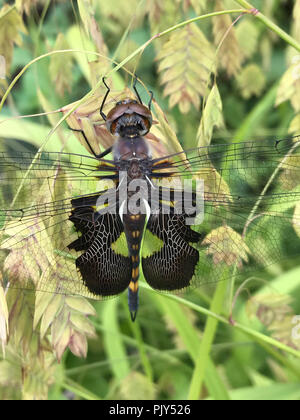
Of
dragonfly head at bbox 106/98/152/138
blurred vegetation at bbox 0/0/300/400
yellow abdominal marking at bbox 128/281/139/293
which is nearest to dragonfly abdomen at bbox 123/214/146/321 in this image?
yellow abdominal marking at bbox 128/281/139/293

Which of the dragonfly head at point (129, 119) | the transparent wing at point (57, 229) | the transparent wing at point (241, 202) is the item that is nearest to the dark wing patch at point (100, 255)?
the transparent wing at point (57, 229)

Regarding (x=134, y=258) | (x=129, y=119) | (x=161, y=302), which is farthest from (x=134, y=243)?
(x=161, y=302)

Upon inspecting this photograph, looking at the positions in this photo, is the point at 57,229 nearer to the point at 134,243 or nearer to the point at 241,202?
the point at 134,243

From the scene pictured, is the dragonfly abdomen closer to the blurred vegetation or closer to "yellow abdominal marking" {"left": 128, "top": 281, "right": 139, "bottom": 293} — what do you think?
"yellow abdominal marking" {"left": 128, "top": 281, "right": 139, "bottom": 293}

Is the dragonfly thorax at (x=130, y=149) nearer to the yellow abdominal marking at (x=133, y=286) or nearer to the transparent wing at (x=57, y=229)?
the transparent wing at (x=57, y=229)
